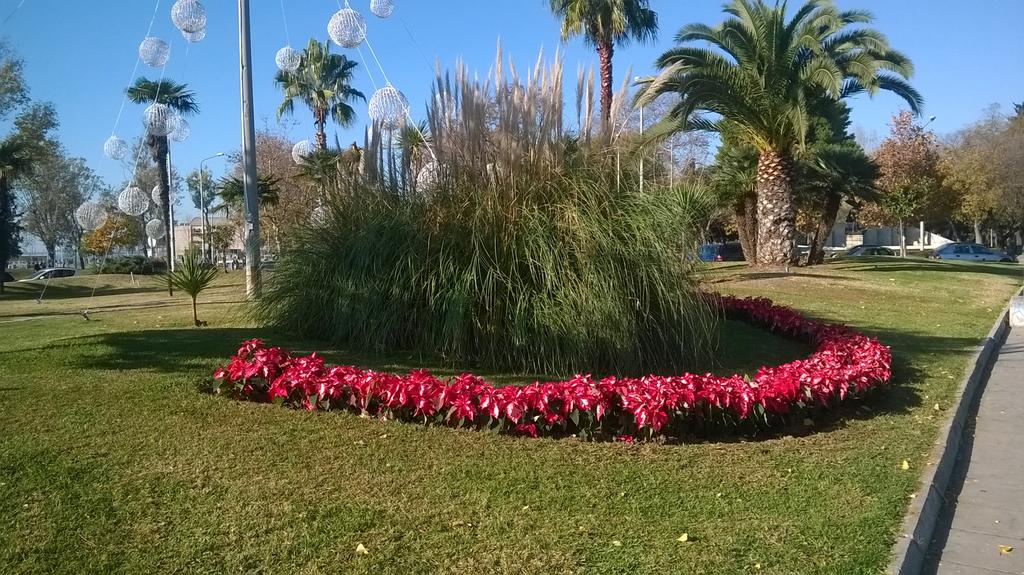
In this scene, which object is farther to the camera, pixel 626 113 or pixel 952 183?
pixel 952 183

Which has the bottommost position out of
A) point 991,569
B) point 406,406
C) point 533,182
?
Result: point 991,569

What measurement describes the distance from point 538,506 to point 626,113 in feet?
19.8

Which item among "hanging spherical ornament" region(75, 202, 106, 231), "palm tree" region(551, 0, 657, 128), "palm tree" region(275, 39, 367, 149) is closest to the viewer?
"hanging spherical ornament" region(75, 202, 106, 231)

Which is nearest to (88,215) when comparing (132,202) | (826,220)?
(132,202)

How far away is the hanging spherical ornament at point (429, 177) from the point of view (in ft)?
29.1

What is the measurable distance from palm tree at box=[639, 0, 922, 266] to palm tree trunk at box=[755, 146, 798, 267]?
408 mm

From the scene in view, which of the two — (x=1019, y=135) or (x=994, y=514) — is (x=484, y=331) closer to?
(x=994, y=514)

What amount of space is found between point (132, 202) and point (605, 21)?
1724 centimetres

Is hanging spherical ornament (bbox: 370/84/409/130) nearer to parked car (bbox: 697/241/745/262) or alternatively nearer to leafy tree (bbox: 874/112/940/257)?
parked car (bbox: 697/241/745/262)

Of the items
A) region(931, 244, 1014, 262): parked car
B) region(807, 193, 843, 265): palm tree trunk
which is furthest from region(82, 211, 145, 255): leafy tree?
region(931, 244, 1014, 262): parked car

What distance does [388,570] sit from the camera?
3.73m

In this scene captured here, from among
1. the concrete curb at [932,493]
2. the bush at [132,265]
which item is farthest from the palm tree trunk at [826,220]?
the bush at [132,265]

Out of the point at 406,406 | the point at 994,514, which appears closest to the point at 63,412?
the point at 406,406

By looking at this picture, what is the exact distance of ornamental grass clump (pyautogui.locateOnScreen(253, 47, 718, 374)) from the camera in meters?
7.89
